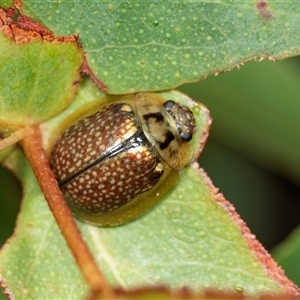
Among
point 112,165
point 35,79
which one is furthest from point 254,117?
point 35,79

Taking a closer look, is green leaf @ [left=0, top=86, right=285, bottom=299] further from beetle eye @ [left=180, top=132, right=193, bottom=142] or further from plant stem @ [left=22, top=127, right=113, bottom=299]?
plant stem @ [left=22, top=127, right=113, bottom=299]

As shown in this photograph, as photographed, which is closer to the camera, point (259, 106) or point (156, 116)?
point (156, 116)

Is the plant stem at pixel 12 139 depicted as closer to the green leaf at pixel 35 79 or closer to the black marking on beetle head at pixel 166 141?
the green leaf at pixel 35 79

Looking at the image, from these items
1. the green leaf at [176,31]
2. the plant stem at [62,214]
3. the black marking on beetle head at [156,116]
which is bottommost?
the black marking on beetle head at [156,116]

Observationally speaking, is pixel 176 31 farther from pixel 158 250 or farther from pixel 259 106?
pixel 259 106

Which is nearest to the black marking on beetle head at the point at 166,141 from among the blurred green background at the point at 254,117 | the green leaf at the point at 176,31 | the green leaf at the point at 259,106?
the green leaf at the point at 176,31

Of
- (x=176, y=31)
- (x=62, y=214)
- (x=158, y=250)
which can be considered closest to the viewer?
(x=62, y=214)

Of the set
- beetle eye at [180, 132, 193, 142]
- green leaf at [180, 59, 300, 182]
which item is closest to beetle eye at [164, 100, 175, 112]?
beetle eye at [180, 132, 193, 142]
